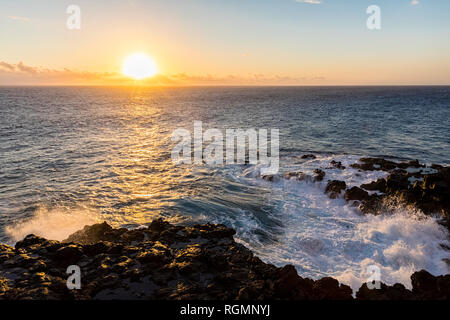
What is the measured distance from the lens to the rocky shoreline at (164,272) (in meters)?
8.59

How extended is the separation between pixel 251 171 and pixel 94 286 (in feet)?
59.0

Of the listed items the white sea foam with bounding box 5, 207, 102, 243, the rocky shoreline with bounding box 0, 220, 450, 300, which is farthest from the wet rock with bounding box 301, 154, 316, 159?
the white sea foam with bounding box 5, 207, 102, 243

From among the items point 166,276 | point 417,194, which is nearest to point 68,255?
point 166,276

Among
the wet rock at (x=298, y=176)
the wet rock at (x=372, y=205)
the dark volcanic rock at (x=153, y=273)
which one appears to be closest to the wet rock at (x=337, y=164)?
the wet rock at (x=298, y=176)

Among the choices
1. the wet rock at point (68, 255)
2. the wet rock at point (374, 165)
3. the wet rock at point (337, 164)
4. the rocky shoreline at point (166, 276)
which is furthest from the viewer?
the wet rock at point (337, 164)

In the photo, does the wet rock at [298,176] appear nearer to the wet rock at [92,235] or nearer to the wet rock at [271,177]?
the wet rock at [271,177]

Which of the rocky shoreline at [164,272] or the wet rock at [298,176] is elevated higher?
the wet rock at [298,176]

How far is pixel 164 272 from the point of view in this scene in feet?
32.6

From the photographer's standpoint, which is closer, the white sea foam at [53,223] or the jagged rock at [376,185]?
the white sea foam at [53,223]

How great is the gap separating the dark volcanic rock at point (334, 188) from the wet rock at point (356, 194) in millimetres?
753

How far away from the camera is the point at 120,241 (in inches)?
496
